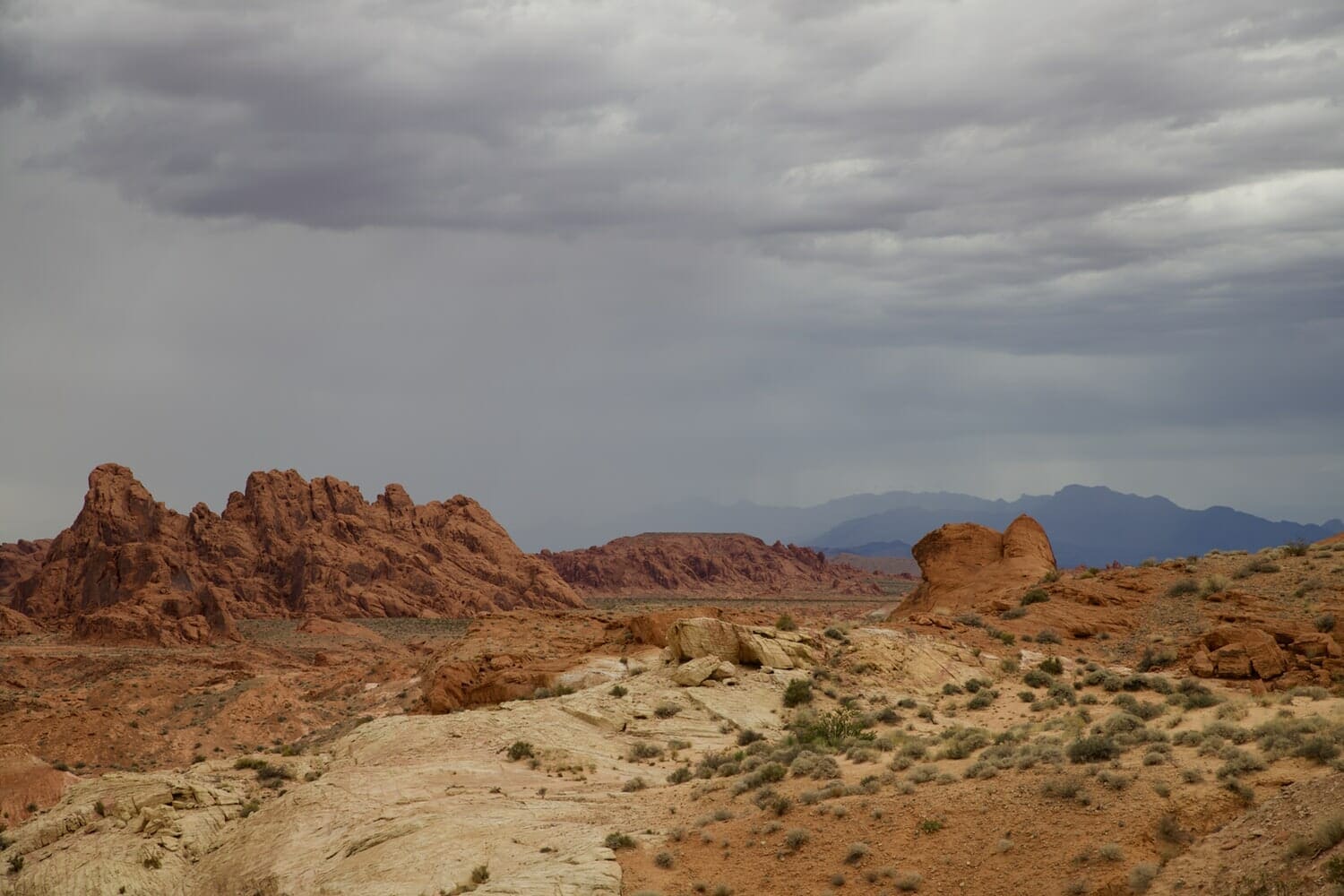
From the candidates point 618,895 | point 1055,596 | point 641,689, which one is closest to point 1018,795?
point 618,895

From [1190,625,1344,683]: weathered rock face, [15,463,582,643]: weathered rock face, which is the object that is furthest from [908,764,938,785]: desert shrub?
[15,463,582,643]: weathered rock face

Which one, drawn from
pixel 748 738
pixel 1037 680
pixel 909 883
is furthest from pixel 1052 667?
pixel 909 883

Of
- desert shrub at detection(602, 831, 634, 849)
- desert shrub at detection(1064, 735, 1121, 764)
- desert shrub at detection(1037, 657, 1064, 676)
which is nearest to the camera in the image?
desert shrub at detection(1064, 735, 1121, 764)

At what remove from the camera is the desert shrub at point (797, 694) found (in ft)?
98.3

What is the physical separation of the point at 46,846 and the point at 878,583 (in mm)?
140748

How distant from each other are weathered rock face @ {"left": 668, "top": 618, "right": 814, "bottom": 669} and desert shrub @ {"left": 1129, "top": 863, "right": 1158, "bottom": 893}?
17.7 metres

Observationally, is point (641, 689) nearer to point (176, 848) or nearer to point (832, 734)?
point (832, 734)

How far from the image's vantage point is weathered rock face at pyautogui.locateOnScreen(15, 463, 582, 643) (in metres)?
85.2

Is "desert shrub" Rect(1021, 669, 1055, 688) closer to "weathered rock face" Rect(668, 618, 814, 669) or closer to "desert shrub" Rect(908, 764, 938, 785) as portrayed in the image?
"weathered rock face" Rect(668, 618, 814, 669)

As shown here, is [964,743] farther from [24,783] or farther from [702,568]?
[702,568]

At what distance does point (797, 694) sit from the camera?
3006 cm

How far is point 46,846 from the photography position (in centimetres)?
2666

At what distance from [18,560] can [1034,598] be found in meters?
132

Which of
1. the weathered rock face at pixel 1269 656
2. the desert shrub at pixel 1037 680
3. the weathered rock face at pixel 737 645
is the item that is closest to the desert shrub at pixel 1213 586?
the weathered rock face at pixel 1269 656
